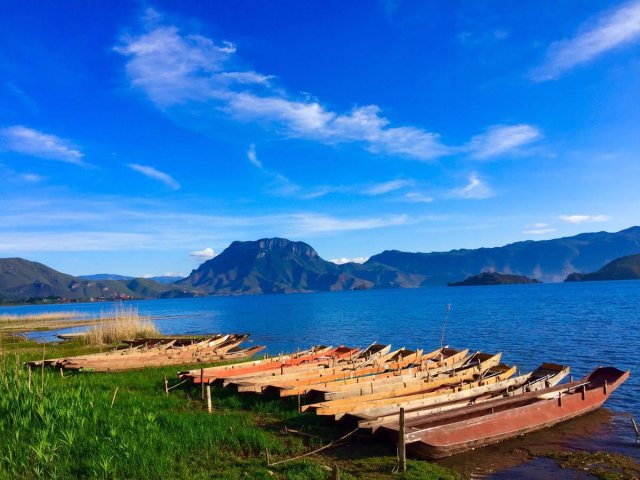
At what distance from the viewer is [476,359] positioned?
2236 cm

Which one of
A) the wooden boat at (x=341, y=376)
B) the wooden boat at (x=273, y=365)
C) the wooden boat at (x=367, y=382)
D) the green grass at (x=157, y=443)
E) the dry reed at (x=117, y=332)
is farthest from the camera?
the dry reed at (x=117, y=332)

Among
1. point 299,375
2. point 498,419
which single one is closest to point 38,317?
point 299,375

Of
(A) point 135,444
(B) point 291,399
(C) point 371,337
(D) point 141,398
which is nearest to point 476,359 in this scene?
(B) point 291,399

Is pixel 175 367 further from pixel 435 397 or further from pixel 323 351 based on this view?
pixel 435 397

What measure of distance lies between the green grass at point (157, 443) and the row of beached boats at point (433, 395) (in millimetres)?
671

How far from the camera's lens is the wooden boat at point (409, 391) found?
13117mm

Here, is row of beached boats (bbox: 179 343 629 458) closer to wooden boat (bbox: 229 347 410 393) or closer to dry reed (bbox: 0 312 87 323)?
wooden boat (bbox: 229 347 410 393)

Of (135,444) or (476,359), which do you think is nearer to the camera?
(135,444)

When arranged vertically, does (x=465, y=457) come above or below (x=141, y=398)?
below

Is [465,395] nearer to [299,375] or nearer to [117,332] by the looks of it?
[299,375]

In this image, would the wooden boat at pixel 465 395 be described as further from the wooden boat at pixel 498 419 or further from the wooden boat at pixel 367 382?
the wooden boat at pixel 367 382

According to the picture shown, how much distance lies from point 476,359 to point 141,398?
15319 mm

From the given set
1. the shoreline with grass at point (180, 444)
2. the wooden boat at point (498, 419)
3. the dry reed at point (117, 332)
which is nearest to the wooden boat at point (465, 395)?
the wooden boat at point (498, 419)

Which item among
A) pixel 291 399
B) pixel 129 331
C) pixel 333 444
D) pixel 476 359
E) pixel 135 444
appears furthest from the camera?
pixel 129 331
